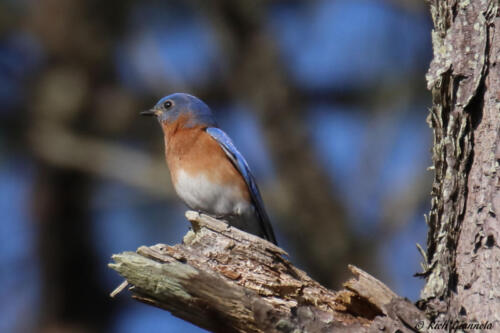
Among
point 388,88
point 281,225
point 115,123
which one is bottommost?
point 281,225

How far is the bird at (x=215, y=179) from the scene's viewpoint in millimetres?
6777

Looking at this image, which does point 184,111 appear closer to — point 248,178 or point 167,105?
point 167,105

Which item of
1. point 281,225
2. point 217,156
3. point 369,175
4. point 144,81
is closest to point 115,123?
point 144,81

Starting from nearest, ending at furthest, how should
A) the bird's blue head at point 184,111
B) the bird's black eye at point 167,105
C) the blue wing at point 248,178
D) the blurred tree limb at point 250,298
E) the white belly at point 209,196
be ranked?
1. the blurred tree limb at point 250,298
2. the white belly at point 209,196
3. the blue wing at point 248,178
4. the bird's blue head at point 184,111
5. the bird's black eye at point 167,105

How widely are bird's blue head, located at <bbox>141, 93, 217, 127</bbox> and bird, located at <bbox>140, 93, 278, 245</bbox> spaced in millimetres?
254

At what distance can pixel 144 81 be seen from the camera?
1073 cm

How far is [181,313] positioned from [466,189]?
5.43 feet

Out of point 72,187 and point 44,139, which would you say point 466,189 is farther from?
point 72,187

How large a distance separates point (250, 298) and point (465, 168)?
1348 millimetres

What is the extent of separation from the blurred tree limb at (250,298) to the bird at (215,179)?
2.36 m

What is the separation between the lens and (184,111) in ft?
25.1

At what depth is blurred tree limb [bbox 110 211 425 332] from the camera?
3.99 meters

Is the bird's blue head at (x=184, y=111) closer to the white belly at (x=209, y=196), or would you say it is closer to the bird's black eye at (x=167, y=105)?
the bird's black eye at (x=167, y=105)

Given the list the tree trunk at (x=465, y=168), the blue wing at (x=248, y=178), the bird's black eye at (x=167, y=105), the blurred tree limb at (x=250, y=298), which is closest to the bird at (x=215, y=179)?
the blue wing at (x=248, y=178)
